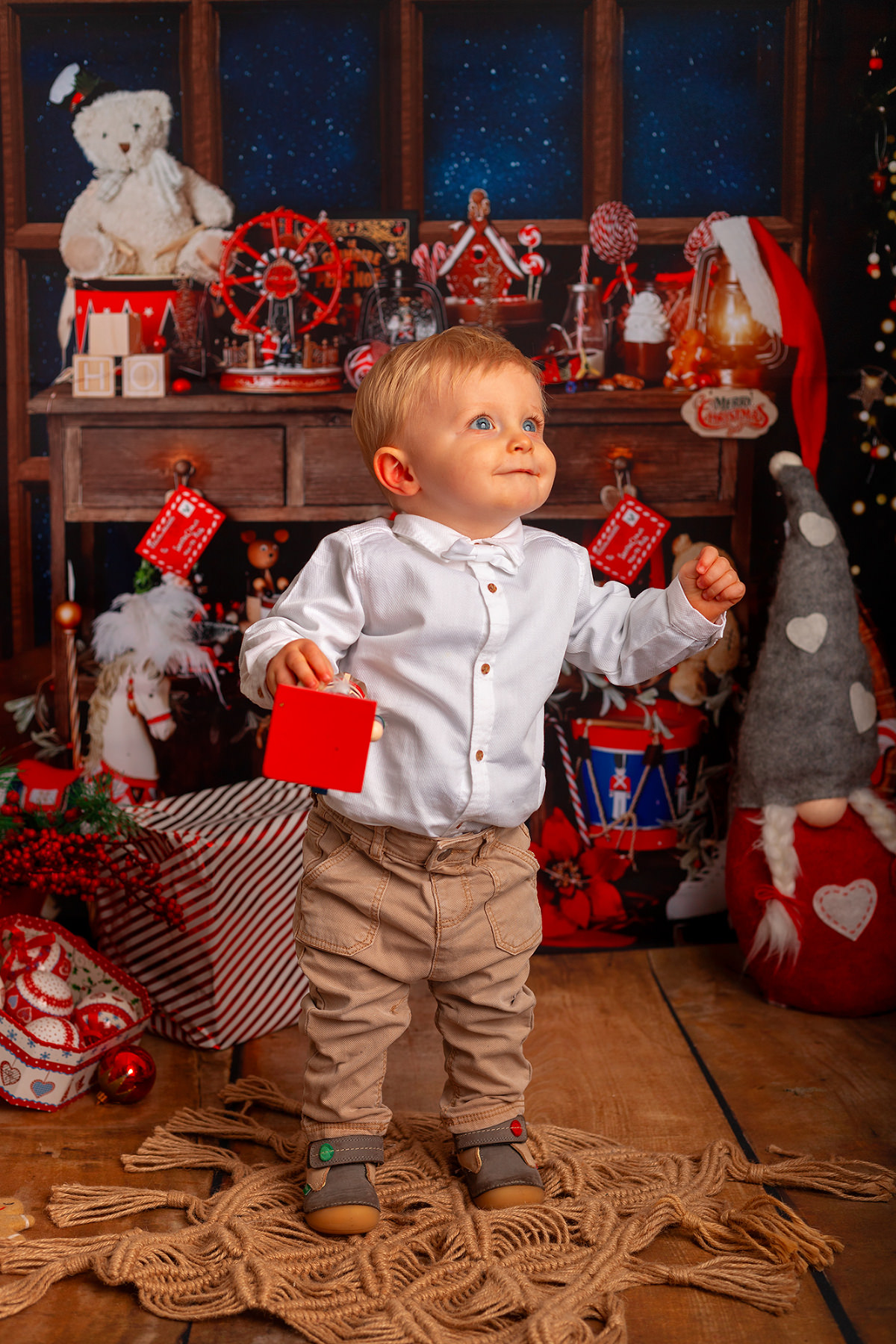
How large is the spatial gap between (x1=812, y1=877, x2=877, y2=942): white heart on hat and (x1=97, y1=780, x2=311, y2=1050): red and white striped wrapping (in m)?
0.79

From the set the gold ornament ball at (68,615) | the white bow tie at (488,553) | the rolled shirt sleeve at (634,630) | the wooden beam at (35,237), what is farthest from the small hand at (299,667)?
the wooden beam at (35,237)

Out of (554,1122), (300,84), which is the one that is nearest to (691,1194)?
(554,1122)

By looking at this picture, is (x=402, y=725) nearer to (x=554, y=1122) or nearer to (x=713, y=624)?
(x=713, y=624)

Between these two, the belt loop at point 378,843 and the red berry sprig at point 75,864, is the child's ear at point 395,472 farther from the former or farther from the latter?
the red berry sprig at point 75,864

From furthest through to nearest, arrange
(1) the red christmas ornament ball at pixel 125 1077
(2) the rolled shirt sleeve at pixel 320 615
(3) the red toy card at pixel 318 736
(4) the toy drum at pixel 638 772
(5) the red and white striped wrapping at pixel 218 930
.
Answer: (4) the toy drum at pixel 638 772 → (5) the red and white striped wrapping at pixel 218 930 → (1) the red christmas ornament ball at pixel 125 1077 → (2) the rolled shirt sleeve at pixel 320 615 → (3) the red toy card at pixel 318 736

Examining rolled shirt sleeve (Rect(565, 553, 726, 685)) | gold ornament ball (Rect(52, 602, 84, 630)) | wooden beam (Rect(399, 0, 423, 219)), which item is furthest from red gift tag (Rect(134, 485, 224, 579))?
rolled shirt sleeve (Rect(565, 553, 726, 685))

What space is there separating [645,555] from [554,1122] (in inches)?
36.7

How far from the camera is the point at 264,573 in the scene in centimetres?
202

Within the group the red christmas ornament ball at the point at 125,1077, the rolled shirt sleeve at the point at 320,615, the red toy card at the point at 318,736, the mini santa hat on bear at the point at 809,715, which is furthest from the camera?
the mini santa hat on bear at the point at 809,715

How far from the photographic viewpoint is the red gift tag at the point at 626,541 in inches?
78.3

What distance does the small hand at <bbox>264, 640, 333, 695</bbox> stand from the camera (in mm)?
1161

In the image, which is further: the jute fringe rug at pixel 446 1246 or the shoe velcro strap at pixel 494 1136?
the shoe velcro strap at pixel 494 1136

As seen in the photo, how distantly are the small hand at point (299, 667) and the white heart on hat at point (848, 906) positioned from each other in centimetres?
98

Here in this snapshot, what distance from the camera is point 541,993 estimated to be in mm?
1901
